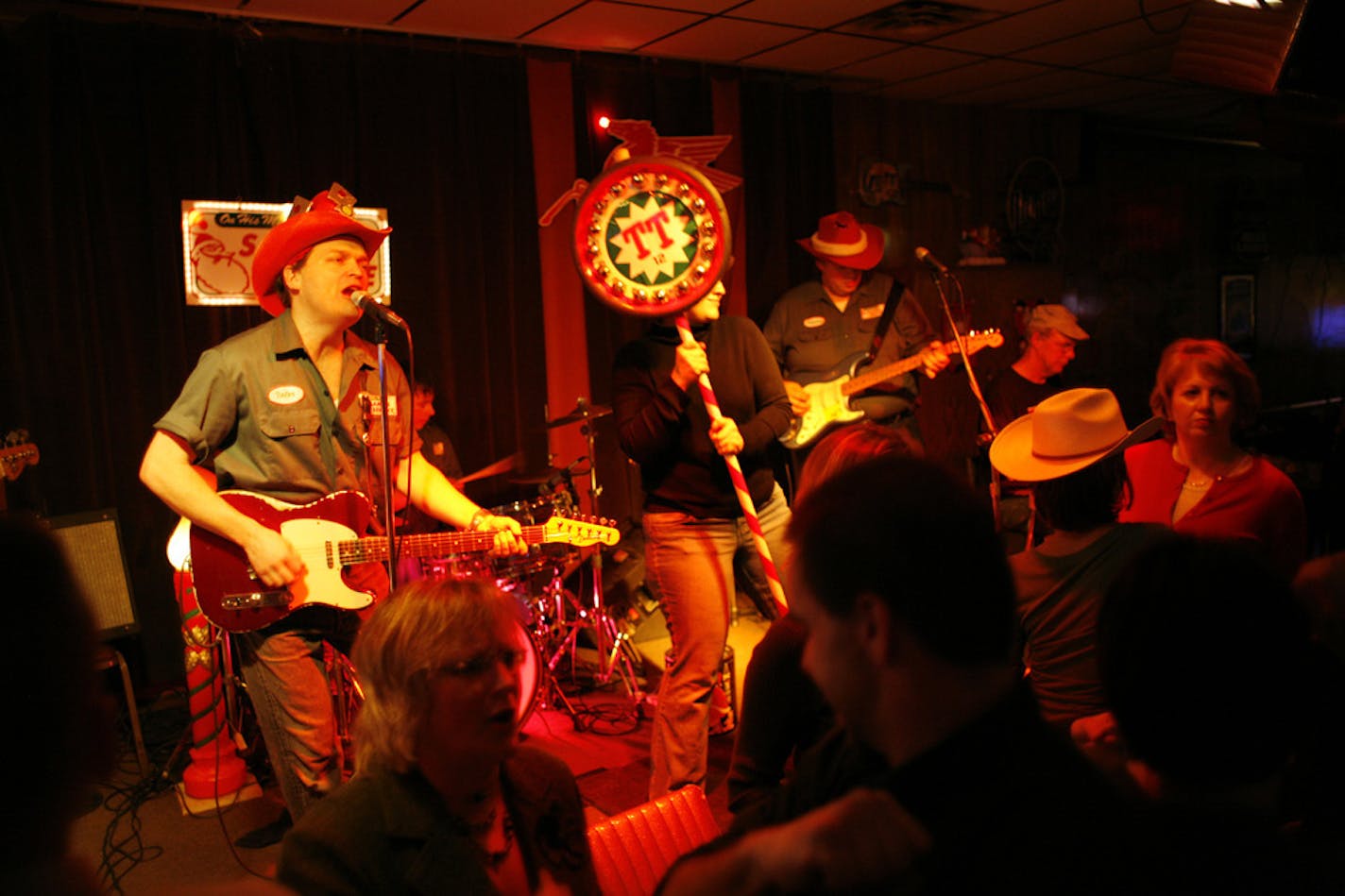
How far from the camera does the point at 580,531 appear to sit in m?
3.56

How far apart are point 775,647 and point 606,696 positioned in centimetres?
323

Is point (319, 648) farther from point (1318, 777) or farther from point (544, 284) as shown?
point (544, 284)

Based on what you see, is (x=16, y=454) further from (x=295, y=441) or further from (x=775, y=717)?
(x=775, y=717)

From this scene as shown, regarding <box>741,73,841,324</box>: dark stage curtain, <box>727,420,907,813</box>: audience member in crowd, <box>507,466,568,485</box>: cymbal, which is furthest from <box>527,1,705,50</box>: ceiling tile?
<box>727,420,907,813</box>: audience member in crowd

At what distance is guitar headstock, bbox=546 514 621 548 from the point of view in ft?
11.5

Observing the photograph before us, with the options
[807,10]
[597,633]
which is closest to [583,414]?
Result: [597,633]

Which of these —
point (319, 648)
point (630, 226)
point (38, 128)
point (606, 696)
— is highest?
point (38, 128)

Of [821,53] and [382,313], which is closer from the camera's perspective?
[382,313]

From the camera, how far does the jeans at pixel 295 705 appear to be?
2.90 metres

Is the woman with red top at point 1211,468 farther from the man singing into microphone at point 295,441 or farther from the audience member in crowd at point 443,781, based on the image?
the man singing into microphone at point 295,441

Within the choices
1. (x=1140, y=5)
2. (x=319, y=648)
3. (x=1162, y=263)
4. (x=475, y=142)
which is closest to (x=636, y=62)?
(x=475, y=142)

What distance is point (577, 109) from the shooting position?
18.7ft

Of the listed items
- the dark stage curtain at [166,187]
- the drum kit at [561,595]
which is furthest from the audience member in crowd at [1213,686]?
the dark stage curtain at [166,187]

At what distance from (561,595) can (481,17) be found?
9.52 ft
